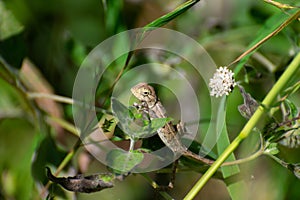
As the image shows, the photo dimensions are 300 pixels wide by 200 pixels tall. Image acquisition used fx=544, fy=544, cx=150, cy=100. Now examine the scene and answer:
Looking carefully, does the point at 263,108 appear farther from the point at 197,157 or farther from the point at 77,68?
the point at 77,68

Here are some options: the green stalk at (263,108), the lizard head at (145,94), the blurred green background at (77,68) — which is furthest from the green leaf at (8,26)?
the green stalk at (263,108)

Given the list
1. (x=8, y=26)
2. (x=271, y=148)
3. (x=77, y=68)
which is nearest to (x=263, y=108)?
(x=271, y=148)

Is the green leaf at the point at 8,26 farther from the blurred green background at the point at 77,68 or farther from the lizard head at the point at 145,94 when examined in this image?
the lizard head at the point at 145,94

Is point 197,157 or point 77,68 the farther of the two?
point 77,68

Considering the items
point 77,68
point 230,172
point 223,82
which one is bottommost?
point 77,68

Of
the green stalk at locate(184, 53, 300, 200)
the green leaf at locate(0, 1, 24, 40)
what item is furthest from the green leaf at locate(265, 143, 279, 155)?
the green leaf at locate(0, 1, 24, 40)
